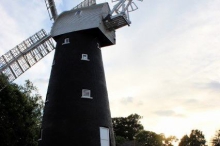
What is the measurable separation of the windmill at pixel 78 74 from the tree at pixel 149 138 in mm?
38338

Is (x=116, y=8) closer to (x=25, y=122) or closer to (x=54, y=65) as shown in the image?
(x=54, y=65)

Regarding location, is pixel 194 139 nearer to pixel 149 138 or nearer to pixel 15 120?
pixel 149 138

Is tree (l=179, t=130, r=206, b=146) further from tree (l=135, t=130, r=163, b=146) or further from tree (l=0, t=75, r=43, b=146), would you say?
tree (l=0, t=75, r=43, b=146)

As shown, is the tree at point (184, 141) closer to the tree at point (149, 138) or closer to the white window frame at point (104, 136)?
the tree at point (149, 138)

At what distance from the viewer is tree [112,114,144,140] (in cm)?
7453


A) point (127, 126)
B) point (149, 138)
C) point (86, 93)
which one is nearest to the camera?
point (86, 93)

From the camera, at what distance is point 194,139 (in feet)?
253

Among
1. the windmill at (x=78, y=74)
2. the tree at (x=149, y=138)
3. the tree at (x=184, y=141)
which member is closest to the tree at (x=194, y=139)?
the tree at (x=184, y=141)

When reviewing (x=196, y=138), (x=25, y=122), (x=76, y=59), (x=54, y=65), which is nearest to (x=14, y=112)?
(x=25, y=122)

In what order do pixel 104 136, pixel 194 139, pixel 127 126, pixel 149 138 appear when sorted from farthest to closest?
pixel 194 139 < pixel 127 126 < pixel 149 138 < pixel 104 136

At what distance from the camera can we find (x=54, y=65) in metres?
23.2

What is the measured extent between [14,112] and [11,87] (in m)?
2.73

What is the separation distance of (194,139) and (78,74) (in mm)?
63412

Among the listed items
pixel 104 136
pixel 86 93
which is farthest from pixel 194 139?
pixel 86 93
